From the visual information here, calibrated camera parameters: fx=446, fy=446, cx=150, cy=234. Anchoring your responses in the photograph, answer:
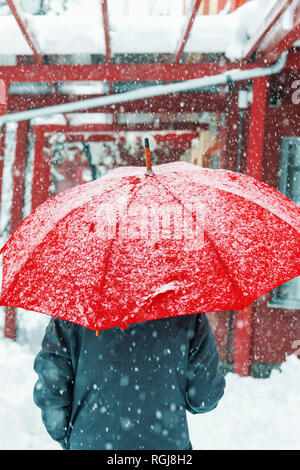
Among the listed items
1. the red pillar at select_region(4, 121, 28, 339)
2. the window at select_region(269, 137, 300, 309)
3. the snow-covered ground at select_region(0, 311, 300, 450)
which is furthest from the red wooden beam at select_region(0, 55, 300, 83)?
the snow-covered ground at select_region(0, 311, 300, 450)

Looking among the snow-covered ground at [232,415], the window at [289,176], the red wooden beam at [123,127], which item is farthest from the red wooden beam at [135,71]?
the snow-covered ground at [232,415]

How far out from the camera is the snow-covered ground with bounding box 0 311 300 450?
3869mm

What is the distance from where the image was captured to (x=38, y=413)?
4.40m

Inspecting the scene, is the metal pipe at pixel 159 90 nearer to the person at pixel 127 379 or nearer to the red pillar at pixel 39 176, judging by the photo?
the red pillar at pixel 39 176

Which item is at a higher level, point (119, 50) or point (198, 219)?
point (119, 50)

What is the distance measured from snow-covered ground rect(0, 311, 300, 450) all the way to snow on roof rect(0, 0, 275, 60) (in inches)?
145

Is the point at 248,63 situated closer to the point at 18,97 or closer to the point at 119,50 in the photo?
the point at 119,50

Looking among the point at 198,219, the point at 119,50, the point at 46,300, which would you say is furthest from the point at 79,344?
the point at 119,50

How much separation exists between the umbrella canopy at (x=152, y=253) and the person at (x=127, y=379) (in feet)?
0.60

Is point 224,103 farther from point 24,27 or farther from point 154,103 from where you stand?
point 24,27

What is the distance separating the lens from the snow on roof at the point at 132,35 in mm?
4766

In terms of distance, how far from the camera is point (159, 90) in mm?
5191

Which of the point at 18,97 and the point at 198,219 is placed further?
the point at 18,97

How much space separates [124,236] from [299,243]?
629 mm
